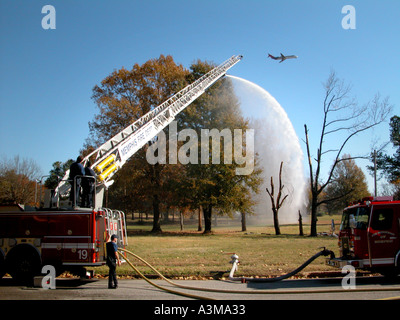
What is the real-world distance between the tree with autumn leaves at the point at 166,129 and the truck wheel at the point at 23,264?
26.4 meters

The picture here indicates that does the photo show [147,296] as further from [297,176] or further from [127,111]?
[297,176]

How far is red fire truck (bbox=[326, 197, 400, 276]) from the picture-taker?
1077 centimetres

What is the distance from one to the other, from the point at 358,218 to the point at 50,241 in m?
9.69

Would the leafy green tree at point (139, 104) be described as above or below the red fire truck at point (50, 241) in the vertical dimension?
above

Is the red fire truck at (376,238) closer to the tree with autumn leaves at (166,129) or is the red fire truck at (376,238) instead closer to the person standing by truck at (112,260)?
the person standing by truck at (112,260)

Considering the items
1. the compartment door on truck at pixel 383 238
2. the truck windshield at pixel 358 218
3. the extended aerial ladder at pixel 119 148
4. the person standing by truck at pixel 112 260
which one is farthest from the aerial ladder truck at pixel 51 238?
the compartment door on truck at pixel 383 238

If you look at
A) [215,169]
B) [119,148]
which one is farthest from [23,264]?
[215,169]

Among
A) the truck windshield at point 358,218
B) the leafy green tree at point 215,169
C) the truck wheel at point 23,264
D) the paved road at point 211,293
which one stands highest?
the leafy green tree at point 215,169

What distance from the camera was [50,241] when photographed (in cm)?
1111

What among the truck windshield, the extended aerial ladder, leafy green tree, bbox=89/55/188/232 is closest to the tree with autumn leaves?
leafy green tree, bbox=89/55/188/232

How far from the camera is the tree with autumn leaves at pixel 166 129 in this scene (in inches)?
1497

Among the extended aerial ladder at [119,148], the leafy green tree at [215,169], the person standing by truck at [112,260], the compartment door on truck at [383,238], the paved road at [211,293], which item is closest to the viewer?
the paved road at [211,293]

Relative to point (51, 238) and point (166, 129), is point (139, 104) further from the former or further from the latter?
point (51, 238)
